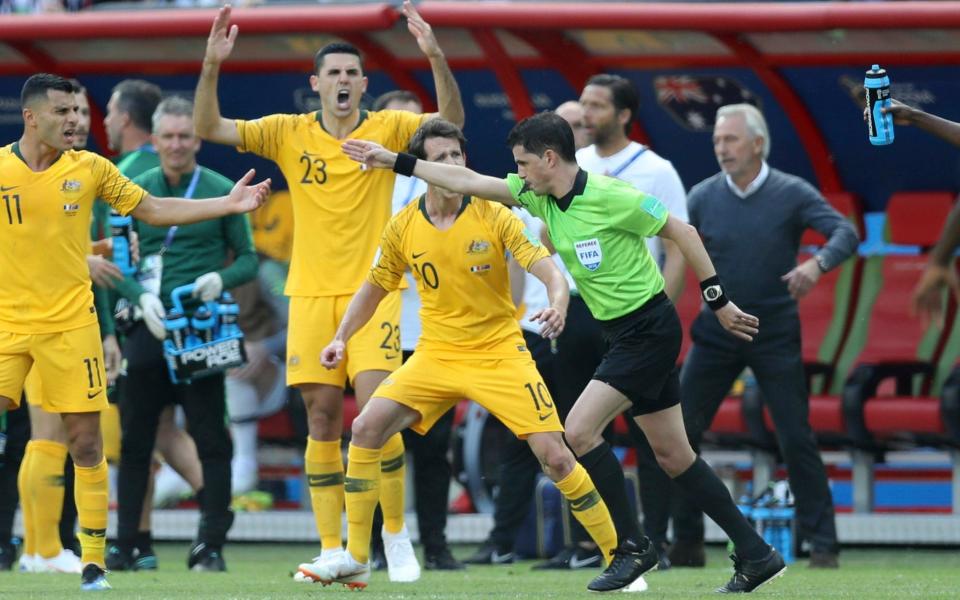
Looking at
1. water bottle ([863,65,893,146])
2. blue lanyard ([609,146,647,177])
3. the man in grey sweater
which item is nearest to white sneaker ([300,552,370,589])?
the man in grey sweater

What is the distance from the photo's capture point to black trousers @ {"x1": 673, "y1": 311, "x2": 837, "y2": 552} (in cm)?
952

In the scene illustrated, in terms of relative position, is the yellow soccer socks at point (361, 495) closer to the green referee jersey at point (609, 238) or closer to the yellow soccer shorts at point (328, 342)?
the yellow soccer shorts at point (328, 342)

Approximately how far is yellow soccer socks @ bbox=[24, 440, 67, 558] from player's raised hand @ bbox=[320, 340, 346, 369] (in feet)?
6.86

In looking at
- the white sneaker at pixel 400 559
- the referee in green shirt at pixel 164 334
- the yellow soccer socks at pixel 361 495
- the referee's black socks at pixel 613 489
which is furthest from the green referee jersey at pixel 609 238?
the referee in green shirt at pixel 164 334

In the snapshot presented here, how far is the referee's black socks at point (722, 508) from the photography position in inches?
298

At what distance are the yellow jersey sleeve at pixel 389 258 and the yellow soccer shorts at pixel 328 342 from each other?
52 cm

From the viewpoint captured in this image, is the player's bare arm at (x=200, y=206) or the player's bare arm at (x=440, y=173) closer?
the player's bare arm at (x=440, y=173)

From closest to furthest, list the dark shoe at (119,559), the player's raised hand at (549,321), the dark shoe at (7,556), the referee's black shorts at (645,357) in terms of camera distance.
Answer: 1. the player's raised hand at (549,321)
2. the referee's black shorts at (645,357)
3. the dark shoe at (119,559)
4. the dark shoe at (7,556)

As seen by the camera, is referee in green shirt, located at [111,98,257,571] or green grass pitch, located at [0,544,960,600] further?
referee in green shirt, located at [111,98,257,571]

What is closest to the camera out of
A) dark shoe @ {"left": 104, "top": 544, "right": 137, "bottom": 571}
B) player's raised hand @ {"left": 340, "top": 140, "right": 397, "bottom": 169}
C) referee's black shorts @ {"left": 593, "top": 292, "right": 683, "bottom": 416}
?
referee's black shorts @ {"left": 593, "top": 292, "right": 683, "bottom": 416}

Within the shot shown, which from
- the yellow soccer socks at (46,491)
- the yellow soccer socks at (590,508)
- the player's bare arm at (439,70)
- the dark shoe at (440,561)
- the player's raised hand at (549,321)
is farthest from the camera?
the dark shoe at (440,561)

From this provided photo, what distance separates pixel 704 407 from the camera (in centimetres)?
965

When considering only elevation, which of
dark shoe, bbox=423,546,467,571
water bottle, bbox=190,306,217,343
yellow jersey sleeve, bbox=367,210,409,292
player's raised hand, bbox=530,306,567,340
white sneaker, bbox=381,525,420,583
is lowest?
dark shoe, bbox=423,546,467,571

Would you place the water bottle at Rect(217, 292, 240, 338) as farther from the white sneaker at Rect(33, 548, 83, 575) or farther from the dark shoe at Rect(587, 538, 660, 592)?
the dark shoe at Rect(587, 538, 660, 592)
